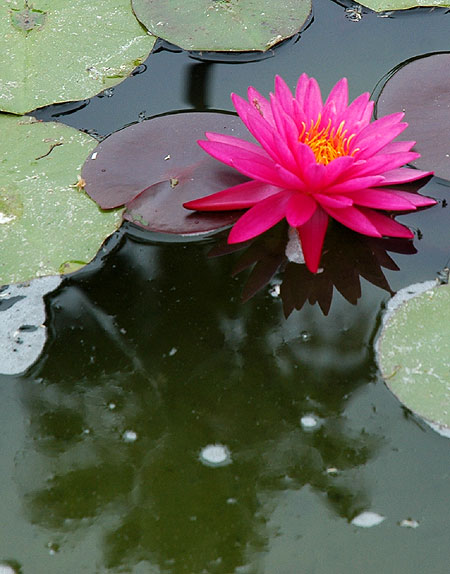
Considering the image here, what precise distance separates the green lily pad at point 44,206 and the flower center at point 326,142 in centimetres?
60

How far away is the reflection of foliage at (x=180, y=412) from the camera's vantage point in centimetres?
147

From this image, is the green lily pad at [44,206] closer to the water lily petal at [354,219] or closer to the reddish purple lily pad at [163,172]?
the reddish purple lily pad at [163,172]

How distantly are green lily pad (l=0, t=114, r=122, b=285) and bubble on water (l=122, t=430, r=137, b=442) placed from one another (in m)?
0.53

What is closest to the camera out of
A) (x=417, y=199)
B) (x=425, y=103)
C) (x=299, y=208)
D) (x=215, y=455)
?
(x=215, y=455)

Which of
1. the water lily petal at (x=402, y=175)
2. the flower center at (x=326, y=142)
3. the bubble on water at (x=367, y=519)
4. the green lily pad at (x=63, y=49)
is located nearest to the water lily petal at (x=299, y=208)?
the flower center at (x=326, y=142)

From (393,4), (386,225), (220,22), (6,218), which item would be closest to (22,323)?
(6,218)

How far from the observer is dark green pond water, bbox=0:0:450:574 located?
1434 mm

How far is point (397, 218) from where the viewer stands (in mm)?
1989

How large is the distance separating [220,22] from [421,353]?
1.49 meters

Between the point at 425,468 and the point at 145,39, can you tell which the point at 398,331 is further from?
the point at 145,39

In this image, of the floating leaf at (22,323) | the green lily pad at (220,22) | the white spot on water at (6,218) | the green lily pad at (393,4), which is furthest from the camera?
the green lily pad at (393,4)

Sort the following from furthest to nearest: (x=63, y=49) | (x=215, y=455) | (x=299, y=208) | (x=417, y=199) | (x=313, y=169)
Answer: (x=63, y=49)
(x=417, y=199)
(x=299, y=208)
(x=313, y=169)
(x=215, y=455)

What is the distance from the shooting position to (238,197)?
192 cm

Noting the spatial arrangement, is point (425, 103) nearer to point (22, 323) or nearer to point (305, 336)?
point (305, 336)
